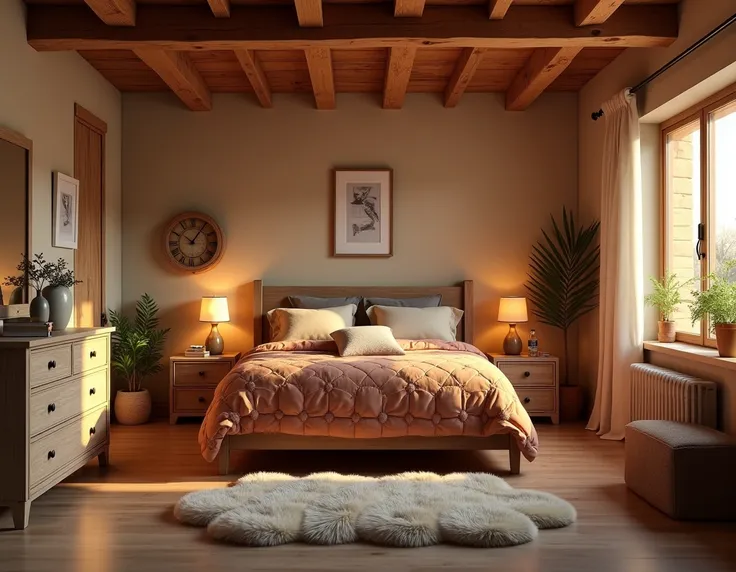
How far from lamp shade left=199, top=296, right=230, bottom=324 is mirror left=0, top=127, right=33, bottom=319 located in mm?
1735

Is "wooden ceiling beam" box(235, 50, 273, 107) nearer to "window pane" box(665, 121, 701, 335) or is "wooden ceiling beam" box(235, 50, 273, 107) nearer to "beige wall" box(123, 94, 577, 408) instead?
"beige wall" box(123, 94, 577, 408)

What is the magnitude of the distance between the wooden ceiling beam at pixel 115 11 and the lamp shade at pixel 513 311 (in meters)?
3.44

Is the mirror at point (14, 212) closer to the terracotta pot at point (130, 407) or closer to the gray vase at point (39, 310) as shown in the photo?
the gray vase at point (39, 310)

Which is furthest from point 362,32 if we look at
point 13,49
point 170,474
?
point 170,474

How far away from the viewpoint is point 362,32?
14.2 feet

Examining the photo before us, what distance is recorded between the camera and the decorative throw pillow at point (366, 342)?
4.91 m

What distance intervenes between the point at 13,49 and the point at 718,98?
4143 millimetres

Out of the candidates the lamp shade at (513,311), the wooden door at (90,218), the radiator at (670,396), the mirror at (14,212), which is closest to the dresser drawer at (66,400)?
the mirror at (14,212)

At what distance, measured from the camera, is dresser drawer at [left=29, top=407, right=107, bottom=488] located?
11.2 feet

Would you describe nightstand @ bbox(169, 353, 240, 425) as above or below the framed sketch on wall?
below

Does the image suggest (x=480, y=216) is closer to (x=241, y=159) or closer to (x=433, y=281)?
(x=433, y=281)

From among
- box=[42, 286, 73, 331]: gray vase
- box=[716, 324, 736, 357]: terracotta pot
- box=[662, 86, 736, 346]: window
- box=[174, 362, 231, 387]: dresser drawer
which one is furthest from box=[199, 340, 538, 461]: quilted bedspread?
box=[174, 362, 231, 387]: dresser drawer

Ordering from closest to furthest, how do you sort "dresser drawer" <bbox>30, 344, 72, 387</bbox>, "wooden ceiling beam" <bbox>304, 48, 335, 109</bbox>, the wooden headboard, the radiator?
"dresser drawer" <bbox>30, 344, 72, 387</bbox>
the radiator
"wooden ceiling beam" <bbox>304, 48, 335, 109</bbox>
the wooden headboard

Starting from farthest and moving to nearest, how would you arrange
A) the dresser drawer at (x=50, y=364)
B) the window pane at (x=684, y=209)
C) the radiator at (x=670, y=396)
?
the window pane at (x=684, y=209), the radiator at (x=670, y=396), the dresser drawer at (x=50, y=364)
